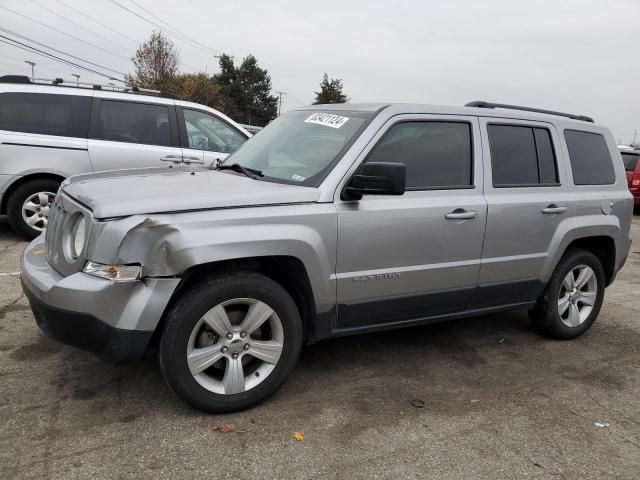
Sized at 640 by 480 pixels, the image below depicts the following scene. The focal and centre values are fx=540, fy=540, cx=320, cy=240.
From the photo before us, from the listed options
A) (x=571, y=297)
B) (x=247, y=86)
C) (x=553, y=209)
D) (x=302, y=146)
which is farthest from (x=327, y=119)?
(x=247, y=86)

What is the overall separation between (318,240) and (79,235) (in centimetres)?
129

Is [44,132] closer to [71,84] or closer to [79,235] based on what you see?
[71,84]

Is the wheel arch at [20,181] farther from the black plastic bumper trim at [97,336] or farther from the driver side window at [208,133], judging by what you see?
the black plastic bumper trim at [97,336]

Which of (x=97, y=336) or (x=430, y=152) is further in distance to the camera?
(x=430, y=152)

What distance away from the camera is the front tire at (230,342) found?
9.07 feet

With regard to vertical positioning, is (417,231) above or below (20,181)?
above

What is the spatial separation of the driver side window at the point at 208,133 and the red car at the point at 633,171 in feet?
35.4

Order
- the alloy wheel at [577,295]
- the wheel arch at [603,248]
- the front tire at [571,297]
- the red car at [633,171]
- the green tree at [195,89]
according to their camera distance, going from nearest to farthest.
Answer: the front tire at [571,297] < the alloy wheel at [577,295] < the wheel arch at [603,248] < the red car at [633,171] < the green tree at [195,89]

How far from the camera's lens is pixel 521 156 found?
4.01m

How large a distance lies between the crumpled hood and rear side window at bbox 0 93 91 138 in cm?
363

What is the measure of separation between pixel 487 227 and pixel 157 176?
2.22 meters

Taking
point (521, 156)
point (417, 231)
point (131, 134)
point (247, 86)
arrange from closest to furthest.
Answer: point (417, 231) → point (521, 156) → point (131, 134) → point (247, 86)

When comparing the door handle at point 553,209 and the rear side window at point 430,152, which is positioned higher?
the rear side window at point 430,152

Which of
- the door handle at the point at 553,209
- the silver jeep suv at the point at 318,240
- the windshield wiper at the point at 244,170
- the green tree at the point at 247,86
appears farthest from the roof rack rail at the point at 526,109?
the green tree at the point at 247,86
